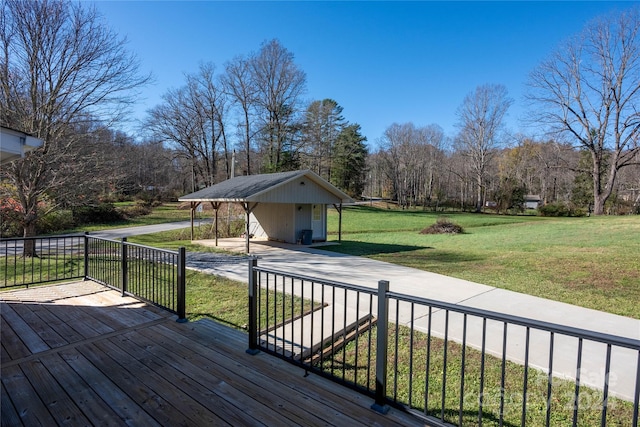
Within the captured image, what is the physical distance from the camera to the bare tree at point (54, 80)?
8.80m

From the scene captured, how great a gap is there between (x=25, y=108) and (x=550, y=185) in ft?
177

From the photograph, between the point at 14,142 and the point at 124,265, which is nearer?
the point at 14,142

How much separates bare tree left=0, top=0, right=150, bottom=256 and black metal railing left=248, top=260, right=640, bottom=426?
9.10 meters

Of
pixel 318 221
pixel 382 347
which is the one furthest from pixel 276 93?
pixel 382 347

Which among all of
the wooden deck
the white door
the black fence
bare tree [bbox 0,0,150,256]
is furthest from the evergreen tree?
the wooden deck

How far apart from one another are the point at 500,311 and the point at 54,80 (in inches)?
492

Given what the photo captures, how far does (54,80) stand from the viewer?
9500mm

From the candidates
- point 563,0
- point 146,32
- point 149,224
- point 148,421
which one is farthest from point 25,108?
point 563,0

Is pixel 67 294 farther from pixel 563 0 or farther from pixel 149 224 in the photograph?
pixel 149 224

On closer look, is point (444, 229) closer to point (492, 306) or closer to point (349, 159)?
point (492, 306)

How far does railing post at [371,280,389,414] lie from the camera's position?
2322mm

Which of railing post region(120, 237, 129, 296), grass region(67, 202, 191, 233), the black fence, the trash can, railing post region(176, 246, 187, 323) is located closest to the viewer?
railing post region(176, 246, 187, 323)

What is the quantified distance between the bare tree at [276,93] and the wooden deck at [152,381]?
26.2 meters

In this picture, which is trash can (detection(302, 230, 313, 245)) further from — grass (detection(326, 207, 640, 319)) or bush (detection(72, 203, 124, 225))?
bush (detection(72, 203, 124, 225))
